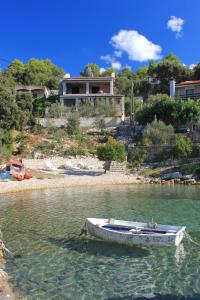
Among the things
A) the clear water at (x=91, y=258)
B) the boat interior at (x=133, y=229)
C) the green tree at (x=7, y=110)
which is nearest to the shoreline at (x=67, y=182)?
the clear water at (x=91, y=258)

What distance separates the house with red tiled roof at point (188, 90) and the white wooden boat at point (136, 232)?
53.7 metres

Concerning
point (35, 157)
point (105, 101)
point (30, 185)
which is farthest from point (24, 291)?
point (105, 101)

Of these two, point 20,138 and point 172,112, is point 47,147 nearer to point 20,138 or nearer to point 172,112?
point 20,138

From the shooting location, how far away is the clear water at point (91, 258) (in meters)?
13.9

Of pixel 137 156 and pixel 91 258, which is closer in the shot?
pixel 91 258

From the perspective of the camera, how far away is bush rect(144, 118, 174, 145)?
5431 cm

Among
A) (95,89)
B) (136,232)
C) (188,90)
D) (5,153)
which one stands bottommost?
(136,232)

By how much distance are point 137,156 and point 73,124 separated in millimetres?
14996

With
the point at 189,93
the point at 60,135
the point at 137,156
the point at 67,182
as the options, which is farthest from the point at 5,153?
the point at 189,93

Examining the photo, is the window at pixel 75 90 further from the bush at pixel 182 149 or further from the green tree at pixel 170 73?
the bush at pixel 182 149

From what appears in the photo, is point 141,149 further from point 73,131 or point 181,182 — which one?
point 73,131

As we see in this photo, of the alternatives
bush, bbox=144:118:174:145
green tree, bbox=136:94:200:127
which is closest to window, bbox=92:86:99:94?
green tree, bbox=136:94:200:127

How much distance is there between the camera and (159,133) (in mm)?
54469

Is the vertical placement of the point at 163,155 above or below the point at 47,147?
below
